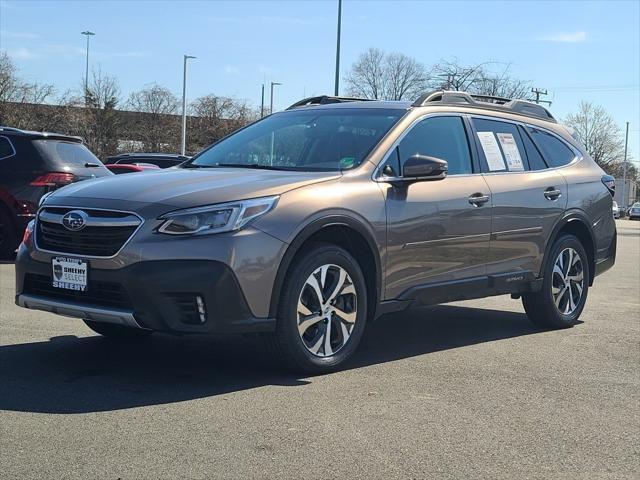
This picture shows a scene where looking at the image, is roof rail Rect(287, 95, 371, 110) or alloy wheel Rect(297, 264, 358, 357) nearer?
alloy wheel Rect(297, 264, 358, 357)

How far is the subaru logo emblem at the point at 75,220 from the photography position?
189 inches

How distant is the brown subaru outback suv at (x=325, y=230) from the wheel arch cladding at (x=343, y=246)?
0.01 meters

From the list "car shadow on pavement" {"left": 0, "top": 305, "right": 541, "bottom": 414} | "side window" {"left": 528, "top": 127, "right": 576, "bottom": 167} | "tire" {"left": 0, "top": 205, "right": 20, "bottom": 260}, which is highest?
"side window" {"left": 528, "top": 127, "right": 576, "bottom": 167}

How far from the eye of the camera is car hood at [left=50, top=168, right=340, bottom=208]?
15.6ft

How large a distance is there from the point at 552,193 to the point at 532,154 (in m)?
0.39

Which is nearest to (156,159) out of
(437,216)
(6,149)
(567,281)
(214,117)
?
(6,149)

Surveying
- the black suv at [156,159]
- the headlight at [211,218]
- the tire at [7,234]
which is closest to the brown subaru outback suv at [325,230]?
the headlight at [211,218]

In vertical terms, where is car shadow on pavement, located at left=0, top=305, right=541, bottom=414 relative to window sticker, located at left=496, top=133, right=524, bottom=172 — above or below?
below

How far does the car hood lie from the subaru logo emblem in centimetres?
11

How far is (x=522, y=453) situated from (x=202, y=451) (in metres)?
1.49

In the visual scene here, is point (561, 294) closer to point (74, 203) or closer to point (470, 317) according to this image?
point (470, 317)

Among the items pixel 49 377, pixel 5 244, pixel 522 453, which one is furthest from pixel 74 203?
pixel 5 244

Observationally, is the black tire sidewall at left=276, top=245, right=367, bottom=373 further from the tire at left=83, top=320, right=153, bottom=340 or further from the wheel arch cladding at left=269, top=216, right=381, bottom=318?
the tire at left=83, top=320, right=153, bottom=340

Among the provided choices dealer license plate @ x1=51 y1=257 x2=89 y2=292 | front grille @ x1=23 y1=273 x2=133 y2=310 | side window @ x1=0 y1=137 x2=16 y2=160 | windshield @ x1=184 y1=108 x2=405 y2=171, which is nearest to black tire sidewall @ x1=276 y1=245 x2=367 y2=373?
windshield @ x1=184 y1=108 x2=405 y2=171
